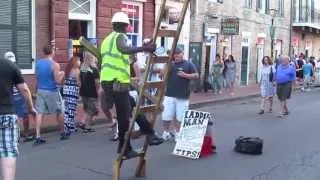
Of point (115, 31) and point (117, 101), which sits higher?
point (115, 31)

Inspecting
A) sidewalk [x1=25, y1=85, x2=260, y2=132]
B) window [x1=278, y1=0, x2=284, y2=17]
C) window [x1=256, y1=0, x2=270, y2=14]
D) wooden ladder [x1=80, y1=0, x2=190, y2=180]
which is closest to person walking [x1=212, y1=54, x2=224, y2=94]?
sidewalk [x1=25, y1=85, x2=260, y2=132]

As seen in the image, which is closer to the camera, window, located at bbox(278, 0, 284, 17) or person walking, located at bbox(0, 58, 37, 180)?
person walking, located at bbox(0, 58, 37, 180)

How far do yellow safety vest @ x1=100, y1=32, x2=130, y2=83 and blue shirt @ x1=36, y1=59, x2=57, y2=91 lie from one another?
3.56 meters

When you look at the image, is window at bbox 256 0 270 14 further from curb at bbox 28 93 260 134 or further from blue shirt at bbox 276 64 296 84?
blue shirt at bbox 276 64 296 84

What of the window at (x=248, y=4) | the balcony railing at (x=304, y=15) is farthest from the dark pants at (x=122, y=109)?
the balcony railing at (x=304, y=15)

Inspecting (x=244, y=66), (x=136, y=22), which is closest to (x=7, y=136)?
(x=136, y=22)

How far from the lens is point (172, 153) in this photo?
950cm

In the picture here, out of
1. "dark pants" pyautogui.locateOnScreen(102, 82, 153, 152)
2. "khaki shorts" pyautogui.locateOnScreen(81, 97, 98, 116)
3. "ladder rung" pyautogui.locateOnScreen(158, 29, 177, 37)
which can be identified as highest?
"ladder rung" pyautogui.locateOnScreen(158, 29, 177, 37)

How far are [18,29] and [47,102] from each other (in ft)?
17.5

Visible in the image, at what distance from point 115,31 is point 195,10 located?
17685 mm

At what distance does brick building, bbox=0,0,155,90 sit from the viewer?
49.7 ft

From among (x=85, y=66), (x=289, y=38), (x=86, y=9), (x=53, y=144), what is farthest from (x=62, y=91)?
(x=289, y=38)

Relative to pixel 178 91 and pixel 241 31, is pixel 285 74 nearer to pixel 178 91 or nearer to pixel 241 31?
pixel 178 91

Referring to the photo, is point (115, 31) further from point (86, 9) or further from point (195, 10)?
point (195, 10)
